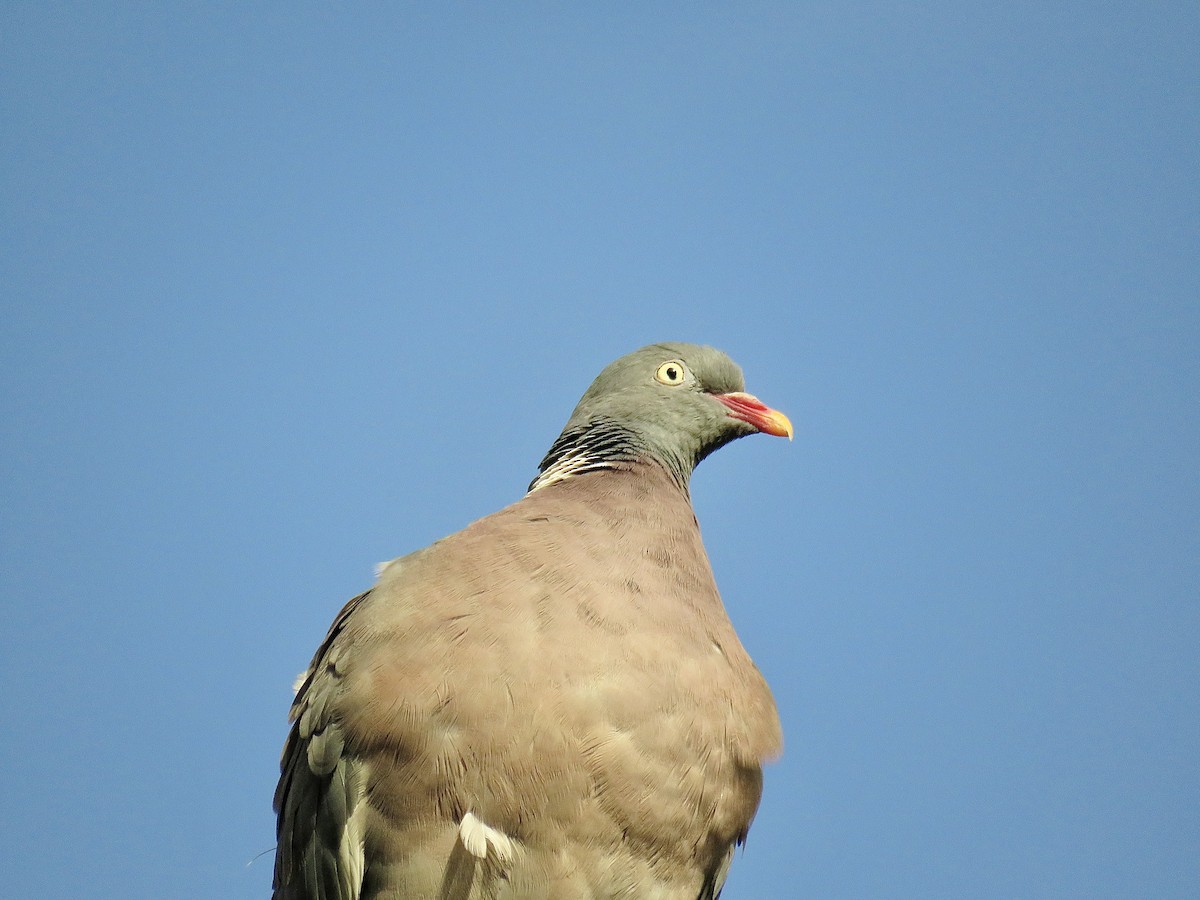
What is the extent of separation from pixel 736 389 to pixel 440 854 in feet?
9.14

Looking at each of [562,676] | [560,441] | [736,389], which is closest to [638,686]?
[562,676]

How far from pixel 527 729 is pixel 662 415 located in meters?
2.04

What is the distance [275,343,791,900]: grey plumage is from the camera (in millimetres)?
3164

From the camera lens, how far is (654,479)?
437 cm

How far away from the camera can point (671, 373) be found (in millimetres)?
5090

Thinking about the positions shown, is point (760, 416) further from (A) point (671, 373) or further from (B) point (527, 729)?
(B) point (527, 729)

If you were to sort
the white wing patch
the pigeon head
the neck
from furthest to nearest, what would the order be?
the pigeon head < the neck < the white wing patch

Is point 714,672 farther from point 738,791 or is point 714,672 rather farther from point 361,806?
point 361,806

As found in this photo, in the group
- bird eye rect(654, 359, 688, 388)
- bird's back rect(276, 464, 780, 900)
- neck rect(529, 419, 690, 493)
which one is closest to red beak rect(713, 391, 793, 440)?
bird eye rect(654, 359, 688, 388)

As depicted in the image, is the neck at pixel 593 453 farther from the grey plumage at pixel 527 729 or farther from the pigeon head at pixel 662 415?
the grey plumage at pixel 527 729

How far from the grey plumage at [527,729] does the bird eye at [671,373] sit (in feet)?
4.34

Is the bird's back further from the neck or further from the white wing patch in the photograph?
the neck

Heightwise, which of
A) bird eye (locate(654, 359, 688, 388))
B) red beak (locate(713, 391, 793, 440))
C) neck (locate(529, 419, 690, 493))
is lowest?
neck (locate(529, 419, 690, 493))

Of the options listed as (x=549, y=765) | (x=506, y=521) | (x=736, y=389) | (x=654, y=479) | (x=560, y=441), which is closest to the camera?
(x=549, y=765)
